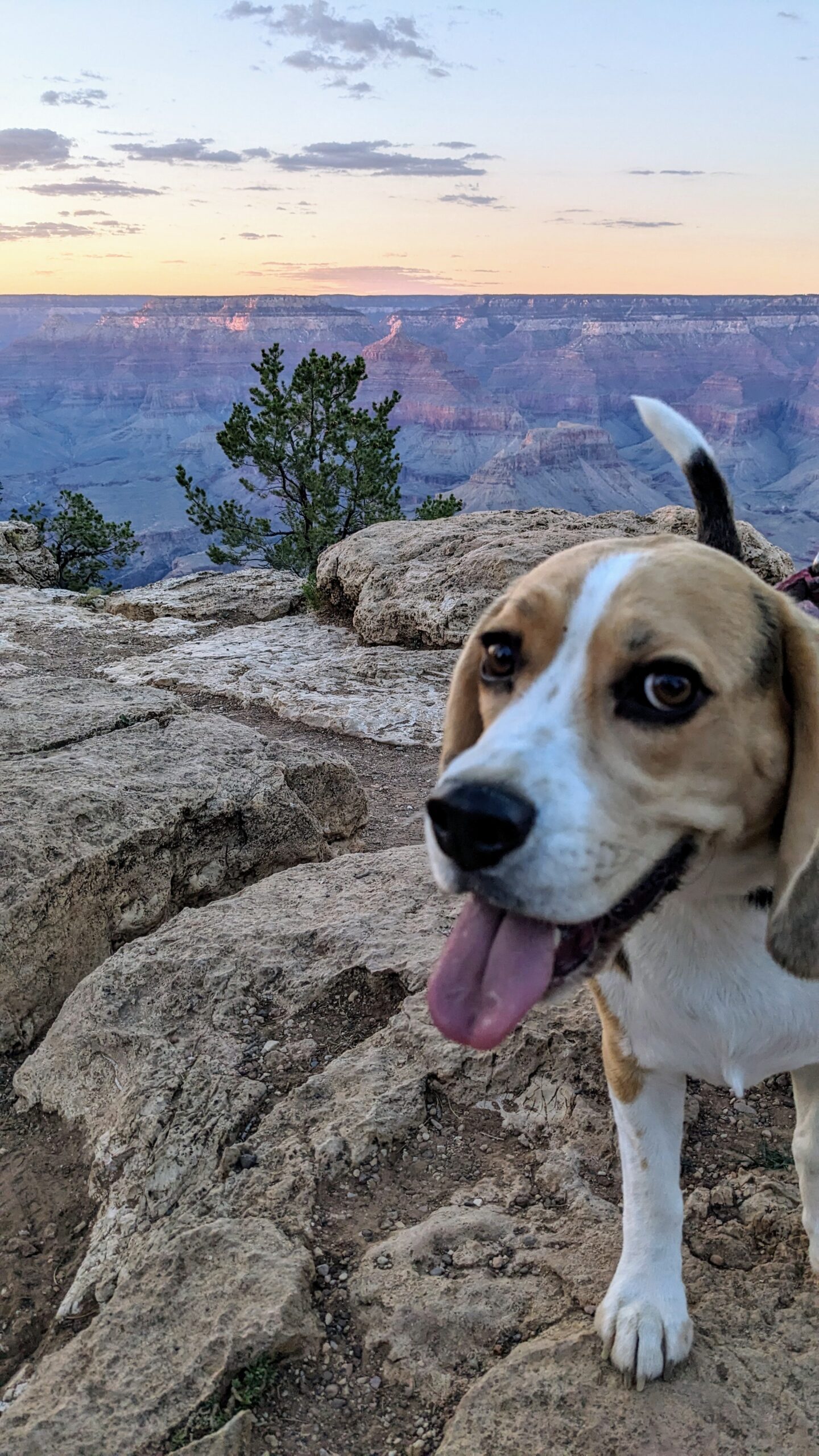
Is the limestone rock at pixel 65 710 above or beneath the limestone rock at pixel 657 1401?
above

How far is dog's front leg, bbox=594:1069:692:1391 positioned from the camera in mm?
2299

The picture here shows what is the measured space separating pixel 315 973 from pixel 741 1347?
1.99 meters

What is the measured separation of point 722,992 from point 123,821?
127 inches

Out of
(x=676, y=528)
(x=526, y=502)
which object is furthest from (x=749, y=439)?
(x=676, y=528)

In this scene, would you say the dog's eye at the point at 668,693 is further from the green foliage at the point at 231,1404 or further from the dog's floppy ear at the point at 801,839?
the green foliage at the point at 231,1404

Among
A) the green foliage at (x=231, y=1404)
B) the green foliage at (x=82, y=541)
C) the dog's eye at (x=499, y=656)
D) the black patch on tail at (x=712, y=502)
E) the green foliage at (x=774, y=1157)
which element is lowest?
the green foliage at (x=82, y=541)

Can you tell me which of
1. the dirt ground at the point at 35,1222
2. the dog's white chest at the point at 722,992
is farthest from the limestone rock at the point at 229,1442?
the dog's white chest at the point at 722,992

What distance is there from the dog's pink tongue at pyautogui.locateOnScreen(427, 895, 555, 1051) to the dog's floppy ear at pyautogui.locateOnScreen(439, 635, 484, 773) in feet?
1.60

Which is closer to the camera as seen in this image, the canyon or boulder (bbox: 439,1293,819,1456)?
boulder (bbox: 439,1293,819,1456)

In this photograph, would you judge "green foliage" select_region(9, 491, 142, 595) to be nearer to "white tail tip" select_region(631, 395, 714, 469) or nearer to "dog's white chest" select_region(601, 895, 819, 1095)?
"white tail tip" select_region(631, 395, 714, 469)

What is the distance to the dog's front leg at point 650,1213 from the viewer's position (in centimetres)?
230

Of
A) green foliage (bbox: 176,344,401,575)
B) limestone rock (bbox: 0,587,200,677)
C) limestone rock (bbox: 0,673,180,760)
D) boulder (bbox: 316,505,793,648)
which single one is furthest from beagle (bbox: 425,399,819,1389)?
green foliage (bbox: 176,344,401,575)

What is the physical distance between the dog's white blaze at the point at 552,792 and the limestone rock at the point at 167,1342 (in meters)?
1.35

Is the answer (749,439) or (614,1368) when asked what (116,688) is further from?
(749,439)
